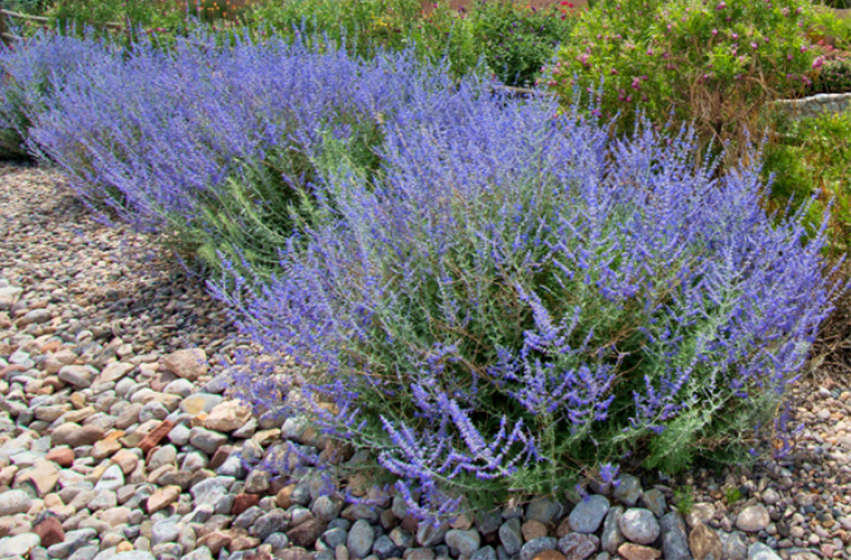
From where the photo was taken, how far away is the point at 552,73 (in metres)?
4.75

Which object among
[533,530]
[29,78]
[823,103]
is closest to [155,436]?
[533,530]

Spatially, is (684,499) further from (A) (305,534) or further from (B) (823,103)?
(B) (823,103)

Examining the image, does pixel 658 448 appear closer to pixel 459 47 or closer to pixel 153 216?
pixel 153 216

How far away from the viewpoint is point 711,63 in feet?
12.8

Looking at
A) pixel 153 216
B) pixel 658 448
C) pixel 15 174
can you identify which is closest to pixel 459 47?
pixel 153 216

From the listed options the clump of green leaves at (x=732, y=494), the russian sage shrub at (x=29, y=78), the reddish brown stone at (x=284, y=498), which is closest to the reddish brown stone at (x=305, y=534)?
the reddish brown stone at (x=284, y=498)

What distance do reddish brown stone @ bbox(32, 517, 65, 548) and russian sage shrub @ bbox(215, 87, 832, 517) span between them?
0.77m

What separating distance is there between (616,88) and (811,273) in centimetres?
237

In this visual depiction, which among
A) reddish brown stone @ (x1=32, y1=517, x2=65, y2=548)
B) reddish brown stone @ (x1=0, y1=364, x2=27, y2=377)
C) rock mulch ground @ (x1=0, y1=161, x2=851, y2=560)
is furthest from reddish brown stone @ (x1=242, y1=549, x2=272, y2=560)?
reddish brown stone @ (x1=0, y1=364, x2=27, y2=377)

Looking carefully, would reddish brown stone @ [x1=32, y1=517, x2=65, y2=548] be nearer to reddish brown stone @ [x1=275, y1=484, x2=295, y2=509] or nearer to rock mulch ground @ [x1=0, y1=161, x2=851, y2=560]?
rock mulch ground @ [x1=0, y1=161, x2=851, y2=560]

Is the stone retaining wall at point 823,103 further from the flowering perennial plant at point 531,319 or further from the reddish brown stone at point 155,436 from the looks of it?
the reddish brown stone at point 155,436

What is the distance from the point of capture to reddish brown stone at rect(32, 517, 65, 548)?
2.40 metres

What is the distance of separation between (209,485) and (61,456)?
0.74 m

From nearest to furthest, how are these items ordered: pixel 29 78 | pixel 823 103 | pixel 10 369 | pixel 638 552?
1. pixel 638 552
2. pixel 10 369
3. pixel 823 103
4. pixel 29 78
